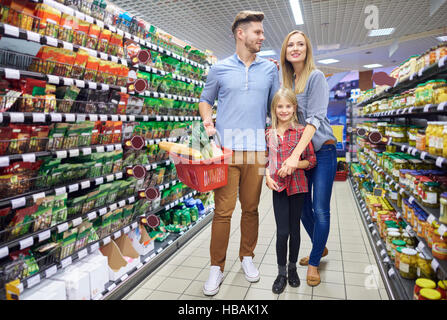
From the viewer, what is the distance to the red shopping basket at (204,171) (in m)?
2.16

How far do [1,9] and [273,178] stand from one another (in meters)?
2.04

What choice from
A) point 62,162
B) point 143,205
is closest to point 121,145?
point 62,162

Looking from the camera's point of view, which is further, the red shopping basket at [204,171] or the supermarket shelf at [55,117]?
the red shopping basket at [204,171]

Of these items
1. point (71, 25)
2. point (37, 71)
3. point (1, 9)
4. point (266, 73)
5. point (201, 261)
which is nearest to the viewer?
point (1, 9)

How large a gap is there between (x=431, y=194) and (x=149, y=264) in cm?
239

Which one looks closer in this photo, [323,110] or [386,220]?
[323,110]

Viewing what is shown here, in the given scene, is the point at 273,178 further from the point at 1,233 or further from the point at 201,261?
the point at 1,233

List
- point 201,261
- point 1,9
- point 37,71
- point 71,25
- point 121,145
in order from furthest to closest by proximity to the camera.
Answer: point 201,261 < point 121,145 < point 71,25 < point 37,71 < point 1,9

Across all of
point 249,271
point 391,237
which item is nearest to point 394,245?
point 391,237

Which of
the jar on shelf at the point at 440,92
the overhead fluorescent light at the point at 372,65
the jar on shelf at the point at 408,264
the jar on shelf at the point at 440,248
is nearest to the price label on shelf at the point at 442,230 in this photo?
the jar on shelf at the point at 440,248

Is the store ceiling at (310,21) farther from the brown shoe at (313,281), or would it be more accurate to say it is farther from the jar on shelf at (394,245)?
the brown shoe at (313,281)

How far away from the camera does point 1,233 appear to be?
1944mm

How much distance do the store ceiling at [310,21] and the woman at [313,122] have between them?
4.41 meters

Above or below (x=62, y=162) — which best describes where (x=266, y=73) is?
above
